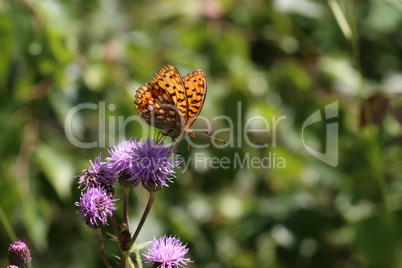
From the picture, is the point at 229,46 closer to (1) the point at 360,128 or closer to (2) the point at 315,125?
(2) the point at 315,125

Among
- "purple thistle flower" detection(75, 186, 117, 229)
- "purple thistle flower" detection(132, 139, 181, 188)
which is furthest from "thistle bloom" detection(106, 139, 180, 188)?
"purple thistle flower" detection(75, 186, 117, 229)

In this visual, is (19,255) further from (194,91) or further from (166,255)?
(194,91)

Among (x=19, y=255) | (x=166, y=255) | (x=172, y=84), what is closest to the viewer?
(x=19, y=255)

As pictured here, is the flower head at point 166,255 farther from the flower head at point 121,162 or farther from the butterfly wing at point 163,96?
the butterfly wing at point 163,96

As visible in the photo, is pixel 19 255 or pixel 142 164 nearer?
pixel 19 255

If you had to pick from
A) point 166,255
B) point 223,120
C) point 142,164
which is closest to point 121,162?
point 142,164

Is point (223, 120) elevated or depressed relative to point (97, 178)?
elevated
